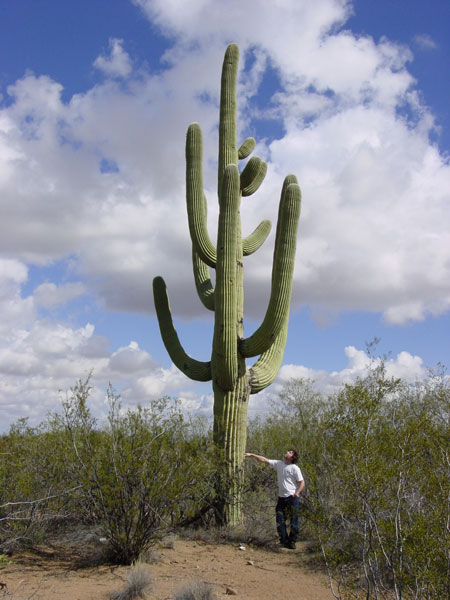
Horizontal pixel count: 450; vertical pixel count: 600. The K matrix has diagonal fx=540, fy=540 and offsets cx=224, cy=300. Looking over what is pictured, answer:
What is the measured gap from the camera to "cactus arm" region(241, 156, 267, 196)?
30.6 ft

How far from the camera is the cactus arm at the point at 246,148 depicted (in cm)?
1016

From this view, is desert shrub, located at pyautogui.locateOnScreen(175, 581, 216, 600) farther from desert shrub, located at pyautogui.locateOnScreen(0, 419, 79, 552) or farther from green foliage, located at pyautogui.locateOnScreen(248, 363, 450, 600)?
desert shrub, located at pyautogui.locateOnScreen(0, 419, 79, 552)

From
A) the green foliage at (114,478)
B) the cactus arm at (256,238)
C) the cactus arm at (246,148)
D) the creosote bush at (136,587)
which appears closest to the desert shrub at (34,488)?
the green foliage at (114,478)

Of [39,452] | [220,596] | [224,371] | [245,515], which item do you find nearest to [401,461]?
[220,596]

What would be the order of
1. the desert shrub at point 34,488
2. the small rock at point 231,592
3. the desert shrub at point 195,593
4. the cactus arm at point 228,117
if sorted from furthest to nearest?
the cactus arm at point 228,117, the desert shrub at point 34,488, the small rock at point 231,592, the desert shrub at point 195,593

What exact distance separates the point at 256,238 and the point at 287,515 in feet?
15.6

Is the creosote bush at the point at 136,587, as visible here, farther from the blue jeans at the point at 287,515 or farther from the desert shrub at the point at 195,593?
the blue jeans at the point at 287,515

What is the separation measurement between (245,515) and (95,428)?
2992mm

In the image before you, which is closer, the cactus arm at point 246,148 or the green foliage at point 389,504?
the green foliage at point 389,504

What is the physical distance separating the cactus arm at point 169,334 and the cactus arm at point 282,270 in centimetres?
130

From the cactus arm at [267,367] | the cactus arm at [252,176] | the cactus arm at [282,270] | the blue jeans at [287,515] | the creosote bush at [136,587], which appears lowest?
the creosote bush at [136,587]

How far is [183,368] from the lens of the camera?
9.28 meters

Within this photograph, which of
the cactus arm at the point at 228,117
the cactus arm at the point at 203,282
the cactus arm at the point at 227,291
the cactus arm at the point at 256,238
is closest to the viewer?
the cactus arm at the point at 227,291

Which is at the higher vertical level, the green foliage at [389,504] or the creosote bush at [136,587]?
the green foliage at [389,504]
